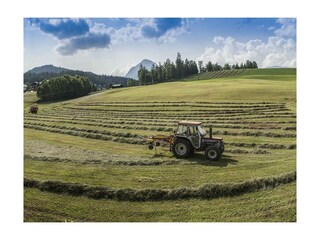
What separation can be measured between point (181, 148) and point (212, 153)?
1269mm

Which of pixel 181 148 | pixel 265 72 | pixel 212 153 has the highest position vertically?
pixel 265 72

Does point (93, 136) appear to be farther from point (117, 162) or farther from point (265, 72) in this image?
point (265, 72)

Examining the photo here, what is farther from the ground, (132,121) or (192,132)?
(132,121)

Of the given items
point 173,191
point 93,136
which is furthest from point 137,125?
point 173,191

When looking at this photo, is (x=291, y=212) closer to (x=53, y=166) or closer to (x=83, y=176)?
(x=83, y=176)

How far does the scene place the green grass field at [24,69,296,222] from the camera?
1039 centimetres

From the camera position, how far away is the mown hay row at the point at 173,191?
10.8m

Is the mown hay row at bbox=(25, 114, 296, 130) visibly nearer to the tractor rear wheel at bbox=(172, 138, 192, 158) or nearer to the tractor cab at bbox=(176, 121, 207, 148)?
the tractor cab at bbox=(176, 121, 207, 148)

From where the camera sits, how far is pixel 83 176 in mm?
11852

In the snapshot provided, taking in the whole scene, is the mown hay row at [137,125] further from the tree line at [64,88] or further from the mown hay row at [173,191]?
the mown hay row at [173,191]

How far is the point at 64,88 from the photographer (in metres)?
19.4

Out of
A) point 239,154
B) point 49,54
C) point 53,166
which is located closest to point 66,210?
point 53,166

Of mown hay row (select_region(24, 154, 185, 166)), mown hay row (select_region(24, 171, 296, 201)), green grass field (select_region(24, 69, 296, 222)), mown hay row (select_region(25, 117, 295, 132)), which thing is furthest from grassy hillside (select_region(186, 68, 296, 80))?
mown hay row (select_region(24, 154, 185, 166))
